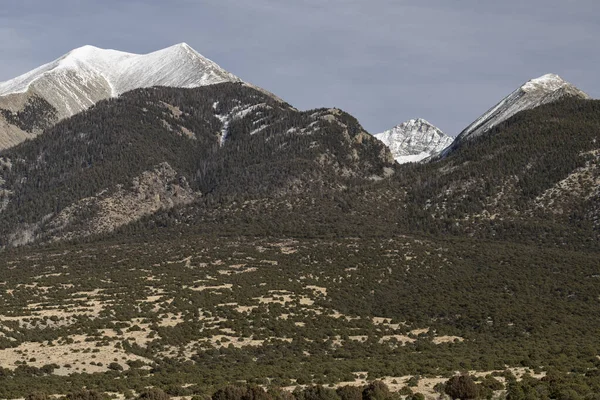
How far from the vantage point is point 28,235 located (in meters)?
167

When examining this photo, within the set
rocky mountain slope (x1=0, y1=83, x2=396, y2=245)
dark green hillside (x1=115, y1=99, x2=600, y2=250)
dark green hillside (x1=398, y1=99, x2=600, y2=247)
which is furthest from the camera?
rocky mountain slope (x1=0, y1=83, x2=396, y2=245)

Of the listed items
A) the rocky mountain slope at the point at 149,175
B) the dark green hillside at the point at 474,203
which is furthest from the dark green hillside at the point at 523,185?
the rocky mountain slope at the point at 149,175

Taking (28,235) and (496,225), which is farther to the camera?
(28,235)

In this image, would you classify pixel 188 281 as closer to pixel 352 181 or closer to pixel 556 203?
pixel 556 203

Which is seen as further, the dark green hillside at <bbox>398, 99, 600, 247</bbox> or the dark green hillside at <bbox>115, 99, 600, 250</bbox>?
the dark green hillside at <bbox>115, 99, 600, 250</bbox>

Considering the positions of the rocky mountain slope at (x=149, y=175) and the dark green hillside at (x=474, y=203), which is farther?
the rocky mountain slope at (x=149, y=175)

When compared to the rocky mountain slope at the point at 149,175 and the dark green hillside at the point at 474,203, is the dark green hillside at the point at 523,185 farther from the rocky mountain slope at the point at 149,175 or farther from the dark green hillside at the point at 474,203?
the rocky mountain slope at the point at 149,175

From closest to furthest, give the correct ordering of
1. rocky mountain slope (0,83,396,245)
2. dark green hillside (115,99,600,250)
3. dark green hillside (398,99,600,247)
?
dark green hillside (398,99,600,247) < dark green hillside (115,99,600,250) < rocky mountain slope (0,83,396,245)

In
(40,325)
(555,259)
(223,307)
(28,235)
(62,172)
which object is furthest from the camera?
(62,172)

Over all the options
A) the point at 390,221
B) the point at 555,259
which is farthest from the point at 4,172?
the point at 555,259

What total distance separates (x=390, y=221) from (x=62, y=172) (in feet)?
289

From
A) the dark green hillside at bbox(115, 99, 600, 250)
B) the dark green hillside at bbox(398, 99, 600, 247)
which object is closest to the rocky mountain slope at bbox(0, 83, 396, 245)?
the dark green hillside at bbox(115, 99, 600, 250)

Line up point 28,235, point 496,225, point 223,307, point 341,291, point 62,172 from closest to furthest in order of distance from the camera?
point 223,307 → point 341,291 → point 496,225 → point 28,235 → point 62,172

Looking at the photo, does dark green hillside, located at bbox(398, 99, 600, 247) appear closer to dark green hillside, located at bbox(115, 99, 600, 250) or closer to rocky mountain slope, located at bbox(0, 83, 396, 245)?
dark green hillside, located at bbox(115, 99, 600, 250)
